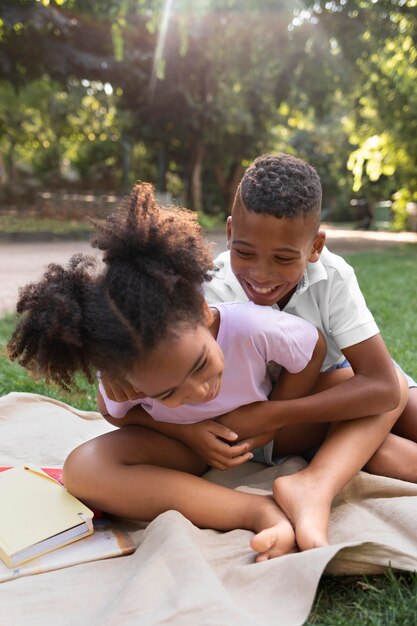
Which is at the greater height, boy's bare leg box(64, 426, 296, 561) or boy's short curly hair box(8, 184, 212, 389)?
boy's short curly hair box(8, 184, 212, 389)

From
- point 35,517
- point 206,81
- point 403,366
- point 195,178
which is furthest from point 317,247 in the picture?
point 195,178

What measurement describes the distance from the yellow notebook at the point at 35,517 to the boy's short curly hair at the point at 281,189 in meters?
0.99

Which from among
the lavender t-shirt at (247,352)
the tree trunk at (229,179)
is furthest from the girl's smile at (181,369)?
the tree trunk at (229,179)

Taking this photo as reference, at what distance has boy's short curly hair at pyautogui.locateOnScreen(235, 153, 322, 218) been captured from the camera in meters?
1.87

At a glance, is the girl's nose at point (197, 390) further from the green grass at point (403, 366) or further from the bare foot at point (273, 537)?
the green grass at point (403, 366)

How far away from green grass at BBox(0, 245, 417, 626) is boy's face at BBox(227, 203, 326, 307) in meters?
0.64

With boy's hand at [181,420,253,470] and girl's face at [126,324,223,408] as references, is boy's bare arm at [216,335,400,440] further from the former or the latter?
girl's face at [126,324,223,408]

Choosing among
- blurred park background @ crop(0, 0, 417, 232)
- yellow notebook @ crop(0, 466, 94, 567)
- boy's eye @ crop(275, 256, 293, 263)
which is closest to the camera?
yellow notebook @ crop(0, 466, 94, 567)

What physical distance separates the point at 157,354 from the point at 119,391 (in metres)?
0.25

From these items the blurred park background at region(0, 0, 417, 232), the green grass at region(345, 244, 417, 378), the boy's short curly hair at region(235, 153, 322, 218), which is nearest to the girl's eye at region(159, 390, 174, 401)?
the boy's short curly hair at region(235, 153, 322, 218)

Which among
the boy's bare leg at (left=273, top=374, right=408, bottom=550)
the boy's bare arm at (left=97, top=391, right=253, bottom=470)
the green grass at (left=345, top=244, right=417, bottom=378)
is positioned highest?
the boy's bare arm at (left=97, top=391, right=253, bottom=470)

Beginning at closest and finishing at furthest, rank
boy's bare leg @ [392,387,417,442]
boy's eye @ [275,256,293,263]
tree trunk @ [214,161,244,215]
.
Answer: boy's eye @ [275,256,293,263]
boy's bare leg @ [392,387,417,442]
tree trunk @ [214,161,244,215]

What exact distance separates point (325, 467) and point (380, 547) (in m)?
0.31

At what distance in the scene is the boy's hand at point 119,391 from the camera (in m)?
1.70
